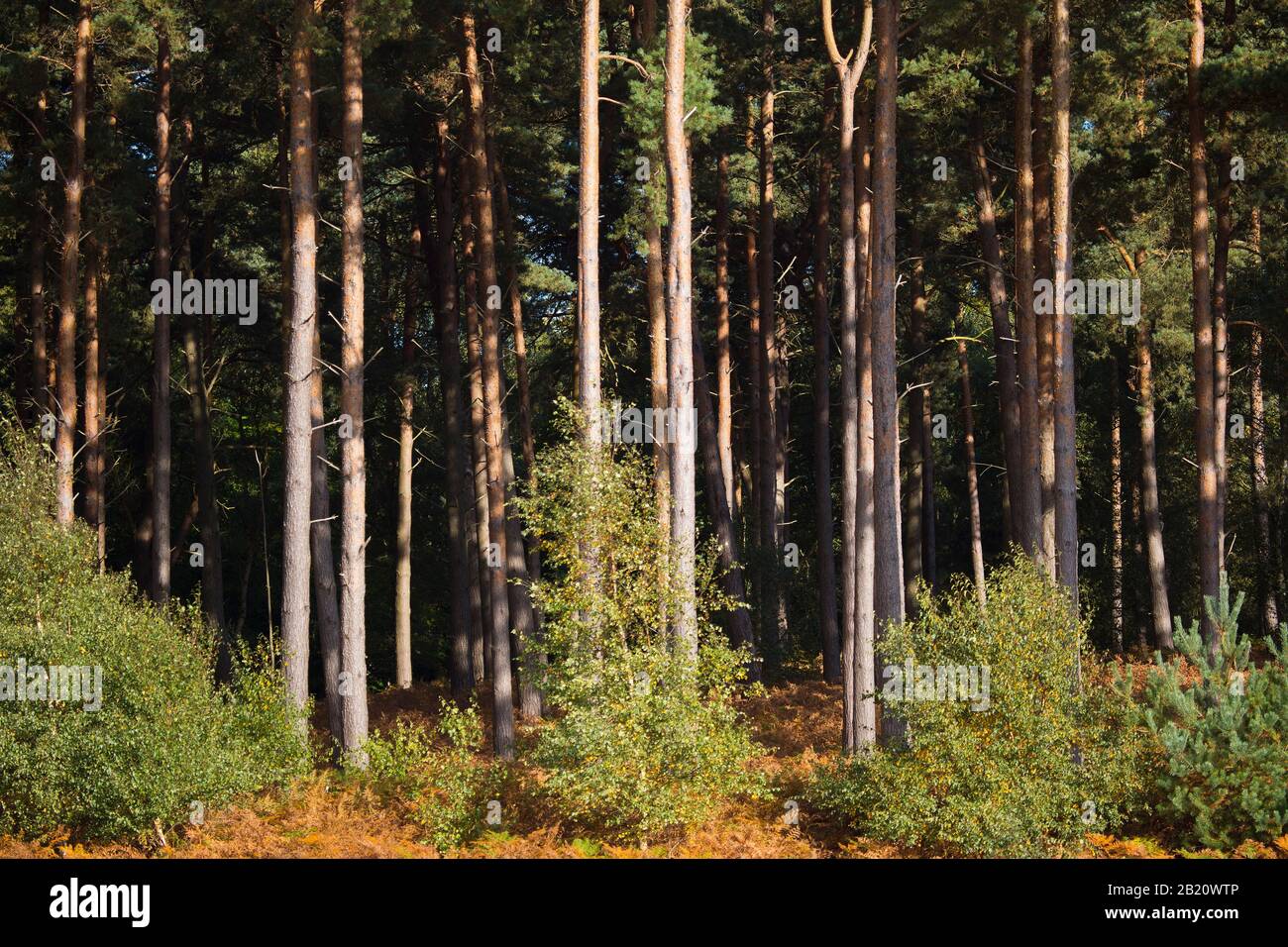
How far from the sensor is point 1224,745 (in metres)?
13.8

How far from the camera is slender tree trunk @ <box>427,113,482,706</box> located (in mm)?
24547

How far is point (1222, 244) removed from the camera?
22656mm

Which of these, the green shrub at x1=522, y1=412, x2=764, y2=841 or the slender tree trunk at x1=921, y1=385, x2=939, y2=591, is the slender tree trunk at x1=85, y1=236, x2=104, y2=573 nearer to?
the green shrub at x1=522, y1=412, x2=764, y2=841

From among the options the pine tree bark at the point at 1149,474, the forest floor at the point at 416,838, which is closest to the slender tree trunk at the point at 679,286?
the forest floor at the point at 416,838

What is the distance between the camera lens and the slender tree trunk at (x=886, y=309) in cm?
1722

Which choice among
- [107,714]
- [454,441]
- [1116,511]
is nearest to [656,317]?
[454,441]

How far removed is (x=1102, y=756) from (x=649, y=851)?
486 cm

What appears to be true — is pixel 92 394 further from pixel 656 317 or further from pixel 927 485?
pixel 927 485

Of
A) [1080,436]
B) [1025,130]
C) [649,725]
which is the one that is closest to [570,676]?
[649,725]

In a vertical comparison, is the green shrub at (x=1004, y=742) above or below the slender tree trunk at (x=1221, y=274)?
below

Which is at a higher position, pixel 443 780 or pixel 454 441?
pixel 454 441

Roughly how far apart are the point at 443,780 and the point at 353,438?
536cm

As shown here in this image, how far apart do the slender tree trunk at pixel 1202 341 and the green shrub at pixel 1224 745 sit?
5.67m

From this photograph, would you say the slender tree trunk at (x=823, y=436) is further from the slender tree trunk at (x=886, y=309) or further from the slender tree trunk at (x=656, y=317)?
the slender tree trunk at (x=886, y=309)
